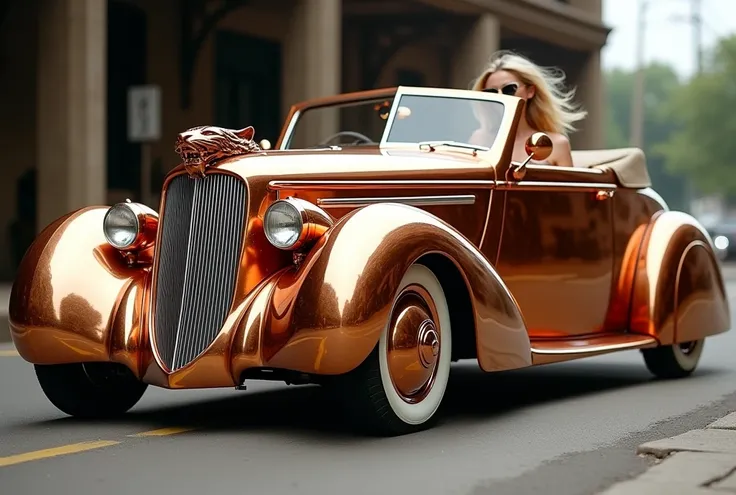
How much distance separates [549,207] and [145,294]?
92.4 inches

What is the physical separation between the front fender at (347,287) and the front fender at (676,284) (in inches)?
88.2

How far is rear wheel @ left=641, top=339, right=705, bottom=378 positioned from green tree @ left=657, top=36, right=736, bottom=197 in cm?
5211

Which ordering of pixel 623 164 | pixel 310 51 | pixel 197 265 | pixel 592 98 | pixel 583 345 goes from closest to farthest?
pixel 197 265 < pixel 583 345 < pixel 623 164 < pixel 310 51 < pixel 592 98

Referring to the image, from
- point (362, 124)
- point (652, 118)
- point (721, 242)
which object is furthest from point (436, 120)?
point (652, 118)

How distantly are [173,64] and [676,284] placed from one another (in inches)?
616

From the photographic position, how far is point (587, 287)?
284 inches

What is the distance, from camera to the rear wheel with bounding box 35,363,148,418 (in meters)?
5.89

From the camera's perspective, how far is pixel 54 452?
5016 mm

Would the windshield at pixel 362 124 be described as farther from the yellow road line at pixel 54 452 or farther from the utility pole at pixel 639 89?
the utility pole at pixel 639 89

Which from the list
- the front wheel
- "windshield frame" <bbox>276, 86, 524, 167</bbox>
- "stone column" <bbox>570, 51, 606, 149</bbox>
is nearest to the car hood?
"windshield frame" <bbox>276, 86, 524, 167</bbox>

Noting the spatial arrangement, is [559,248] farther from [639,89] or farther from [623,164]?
[639,89]

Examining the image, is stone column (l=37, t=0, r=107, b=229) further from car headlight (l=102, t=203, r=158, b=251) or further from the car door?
car headlight (l=102, t=203, r=158, b=251)

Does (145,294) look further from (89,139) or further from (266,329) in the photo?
(89,139)

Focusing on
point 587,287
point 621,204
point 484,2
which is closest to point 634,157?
point 621,204
